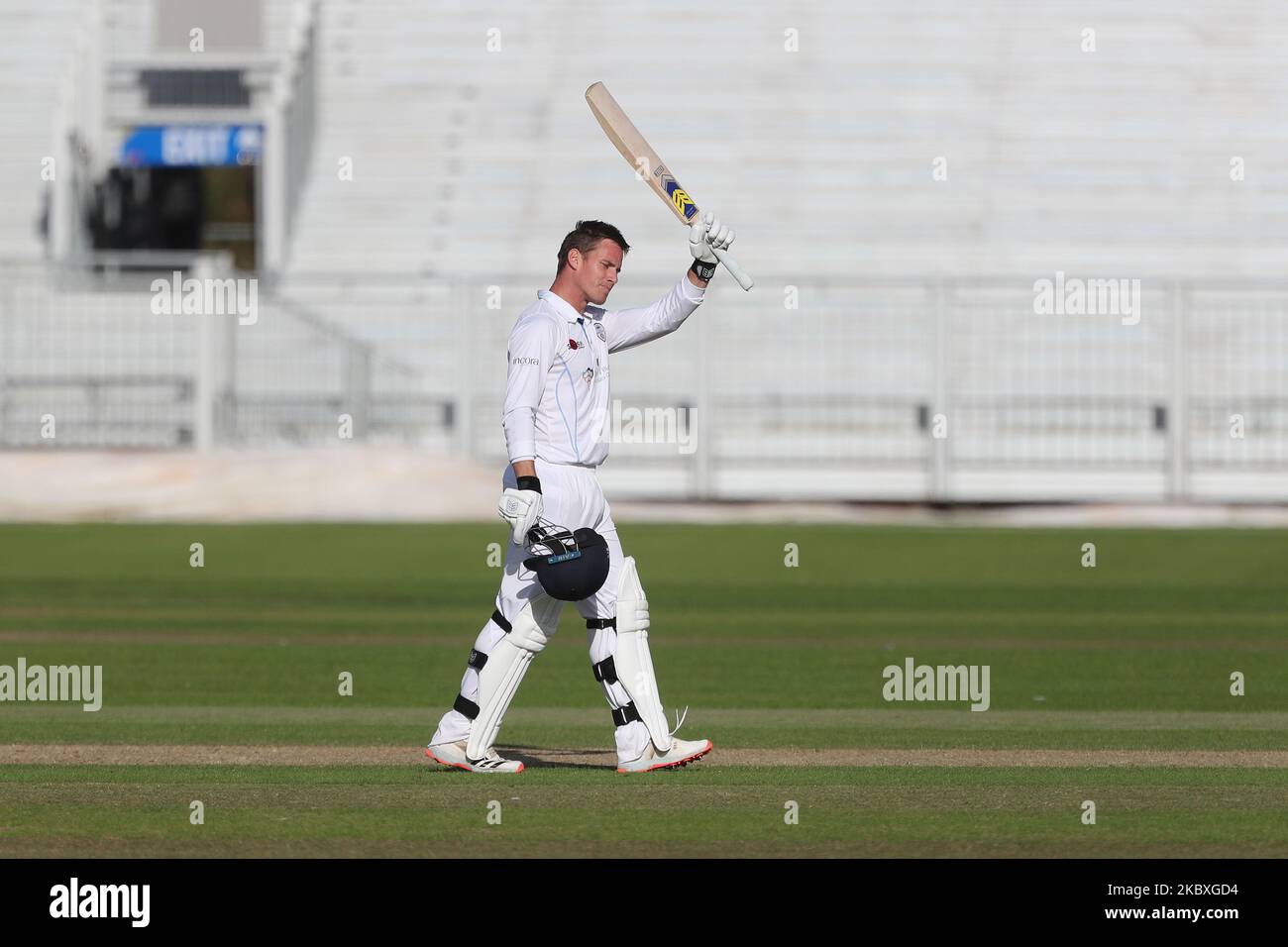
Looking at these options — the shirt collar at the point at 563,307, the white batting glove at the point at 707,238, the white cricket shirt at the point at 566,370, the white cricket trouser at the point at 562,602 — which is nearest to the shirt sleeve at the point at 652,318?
the white cricket shirt at the point at 566,370

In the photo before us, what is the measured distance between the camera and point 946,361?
81.5 feet

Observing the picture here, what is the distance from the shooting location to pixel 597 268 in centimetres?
916

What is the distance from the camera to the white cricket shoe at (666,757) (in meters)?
9.24

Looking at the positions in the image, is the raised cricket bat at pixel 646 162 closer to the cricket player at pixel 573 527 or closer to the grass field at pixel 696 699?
the cricket player at pixel 573 527

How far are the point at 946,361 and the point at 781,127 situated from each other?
9.04m

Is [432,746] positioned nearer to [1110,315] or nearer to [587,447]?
[587,447]

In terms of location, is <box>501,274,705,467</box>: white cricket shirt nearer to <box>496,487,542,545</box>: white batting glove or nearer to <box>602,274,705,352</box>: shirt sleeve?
<box>602,274,705,352</box>: shirt sleeve

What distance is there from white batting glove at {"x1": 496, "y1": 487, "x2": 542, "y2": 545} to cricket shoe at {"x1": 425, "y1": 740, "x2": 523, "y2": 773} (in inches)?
37.5

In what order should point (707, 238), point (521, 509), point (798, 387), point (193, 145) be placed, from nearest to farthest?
point (521, 509) → point (707, 238) → point (798, 387) → point (193, 145)

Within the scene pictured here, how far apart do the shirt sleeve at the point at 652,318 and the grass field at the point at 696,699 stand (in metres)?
1.75

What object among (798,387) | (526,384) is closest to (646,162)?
(526,384)

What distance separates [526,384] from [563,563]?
69 cm

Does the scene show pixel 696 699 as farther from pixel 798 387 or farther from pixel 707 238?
pixel 798 387
